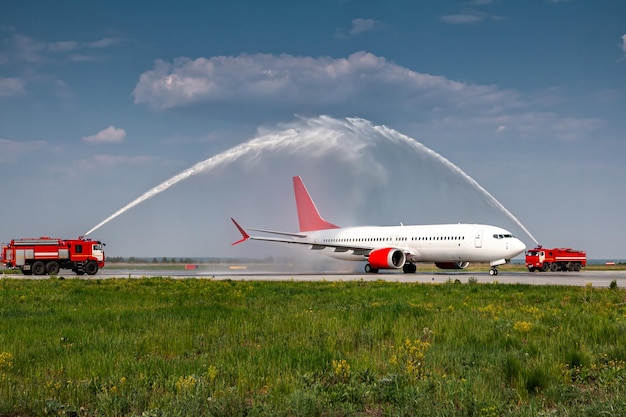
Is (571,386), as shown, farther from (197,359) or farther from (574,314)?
(574,314)

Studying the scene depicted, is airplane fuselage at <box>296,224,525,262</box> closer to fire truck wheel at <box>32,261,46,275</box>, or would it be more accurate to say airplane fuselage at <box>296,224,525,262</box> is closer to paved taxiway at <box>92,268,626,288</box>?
paved taxiway at <box>92,268,626,288</box>

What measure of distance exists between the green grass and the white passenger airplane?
29.9 meters

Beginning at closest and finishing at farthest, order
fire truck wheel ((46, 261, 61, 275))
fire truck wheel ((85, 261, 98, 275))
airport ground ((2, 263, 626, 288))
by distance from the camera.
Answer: airport ground ((2, 263, 626, 288)), fire truck wheel ((46, 261, 61, 275)), fire truck wheel ((85, 261, 98, 275))

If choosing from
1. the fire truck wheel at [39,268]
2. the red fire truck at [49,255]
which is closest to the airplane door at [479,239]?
the red fire truck at [49,255]

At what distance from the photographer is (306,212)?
7250 centimetres

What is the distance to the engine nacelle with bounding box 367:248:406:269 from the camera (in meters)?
53.4

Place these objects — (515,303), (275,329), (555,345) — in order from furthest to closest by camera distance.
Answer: (515,303) < (275,329) < (555,345)

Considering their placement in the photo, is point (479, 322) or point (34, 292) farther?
point (34, 292)

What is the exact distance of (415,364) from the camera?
1039cm

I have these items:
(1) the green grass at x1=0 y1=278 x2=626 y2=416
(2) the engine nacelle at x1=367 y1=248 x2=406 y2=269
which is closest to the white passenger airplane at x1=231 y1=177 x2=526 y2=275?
(2) the engine nacelle at x1=367 y1=248 x2=406 y2=269

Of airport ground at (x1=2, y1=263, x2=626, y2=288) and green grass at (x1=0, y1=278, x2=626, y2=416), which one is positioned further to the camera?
airport ground at (x1=2, y1=263, x2=626, y2=288)

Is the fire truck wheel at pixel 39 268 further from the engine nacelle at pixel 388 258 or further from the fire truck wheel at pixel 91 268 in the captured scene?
the engine nacelle at pixel 388 258

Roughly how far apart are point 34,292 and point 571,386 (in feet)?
86.8

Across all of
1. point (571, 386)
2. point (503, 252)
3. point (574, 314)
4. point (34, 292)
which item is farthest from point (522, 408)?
point (503, 252)
